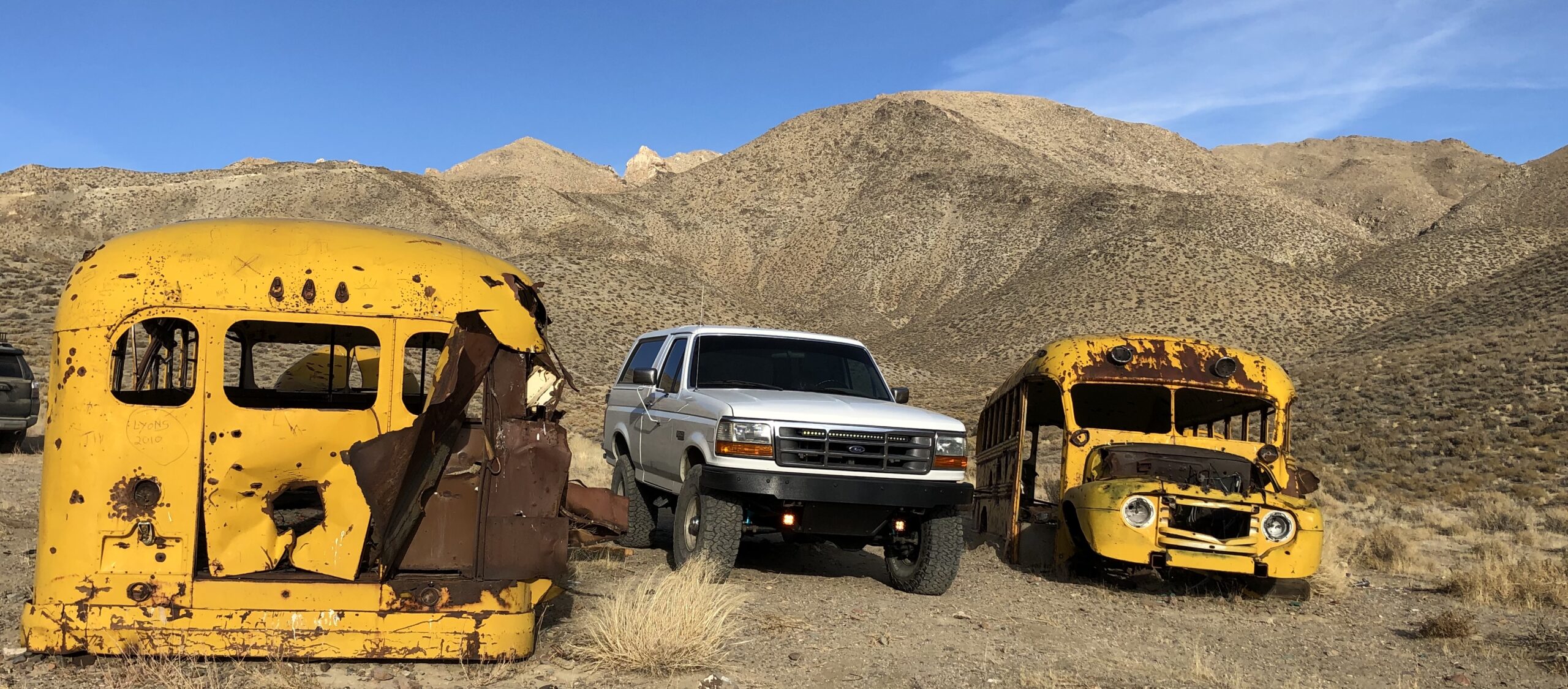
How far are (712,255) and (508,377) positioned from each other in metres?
89.4

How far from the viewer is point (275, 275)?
19.7ft

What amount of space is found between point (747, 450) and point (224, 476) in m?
3.79

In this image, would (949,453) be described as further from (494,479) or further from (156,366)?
(156,366)

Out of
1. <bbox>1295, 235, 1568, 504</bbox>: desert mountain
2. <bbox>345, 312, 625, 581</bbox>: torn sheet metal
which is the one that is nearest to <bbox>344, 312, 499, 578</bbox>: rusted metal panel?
<bbox>345, 312, 625, 581</bbox>: torn sheet metal

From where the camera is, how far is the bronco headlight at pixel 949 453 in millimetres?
9086

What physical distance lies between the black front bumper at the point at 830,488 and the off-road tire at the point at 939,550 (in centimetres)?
37

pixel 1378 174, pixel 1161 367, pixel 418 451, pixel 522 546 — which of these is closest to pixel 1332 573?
pixel 1161 367

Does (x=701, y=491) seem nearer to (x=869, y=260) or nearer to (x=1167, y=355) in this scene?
(x=1167, y=355)

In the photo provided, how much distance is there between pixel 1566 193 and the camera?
300 ft

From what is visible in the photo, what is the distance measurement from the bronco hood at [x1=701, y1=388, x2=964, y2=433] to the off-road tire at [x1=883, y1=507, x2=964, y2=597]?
0.69 m

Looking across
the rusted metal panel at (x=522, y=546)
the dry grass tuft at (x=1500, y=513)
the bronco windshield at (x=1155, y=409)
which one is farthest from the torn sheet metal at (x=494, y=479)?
the dry grass tuft at (x=1500, y=513)

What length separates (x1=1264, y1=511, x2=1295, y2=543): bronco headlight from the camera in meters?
9.70

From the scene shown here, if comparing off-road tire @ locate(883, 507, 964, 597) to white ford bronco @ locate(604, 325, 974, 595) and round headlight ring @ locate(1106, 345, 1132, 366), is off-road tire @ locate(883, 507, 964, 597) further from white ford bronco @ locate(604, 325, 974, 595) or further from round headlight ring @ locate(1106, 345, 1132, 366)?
round headlight ring @ locate(1106, 345, 1132, 366)

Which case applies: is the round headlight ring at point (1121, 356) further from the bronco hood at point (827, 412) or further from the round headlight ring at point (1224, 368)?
the bronco hood at point (827, 412)
